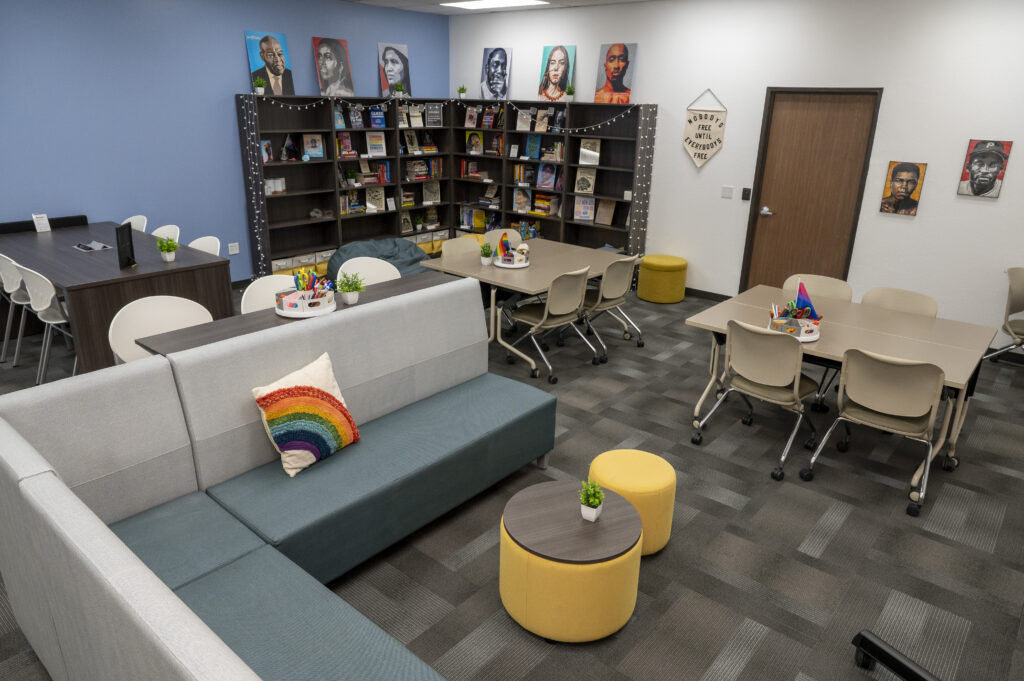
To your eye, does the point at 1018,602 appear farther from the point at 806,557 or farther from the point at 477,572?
the point at 477,572

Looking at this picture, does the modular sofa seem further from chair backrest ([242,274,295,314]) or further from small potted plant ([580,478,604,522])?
chair backrest ([242,274,295,314])

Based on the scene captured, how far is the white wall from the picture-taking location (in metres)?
5.53

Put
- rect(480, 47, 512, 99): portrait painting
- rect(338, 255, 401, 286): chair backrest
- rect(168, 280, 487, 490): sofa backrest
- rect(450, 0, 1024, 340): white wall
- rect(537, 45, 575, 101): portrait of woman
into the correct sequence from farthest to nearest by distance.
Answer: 1. rect(480, 47, 512, 99): portrait painting
2. rect(537, 45, 575, 101): portrait of woman
3. rect(450, 0, 1024, 340): white wall
4. rect(338, 255, 401, 286): chair backrest
5. rect(168, 280, 487, 490): sofa backrest

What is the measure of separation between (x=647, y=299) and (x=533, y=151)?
239 centimetres

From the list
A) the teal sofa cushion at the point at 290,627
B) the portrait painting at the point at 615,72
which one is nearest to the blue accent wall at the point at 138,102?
the portrait painting at the point at 615,72

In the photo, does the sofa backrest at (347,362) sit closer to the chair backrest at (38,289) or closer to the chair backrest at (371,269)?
the chair backrest at (371,269)

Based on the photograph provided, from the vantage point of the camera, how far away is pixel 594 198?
794cm

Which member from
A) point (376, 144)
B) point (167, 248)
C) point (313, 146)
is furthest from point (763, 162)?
point (167, 248)

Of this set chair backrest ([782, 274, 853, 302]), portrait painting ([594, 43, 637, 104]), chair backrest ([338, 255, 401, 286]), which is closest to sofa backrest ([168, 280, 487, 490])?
chair backrest ([338, 255, 401, 286])

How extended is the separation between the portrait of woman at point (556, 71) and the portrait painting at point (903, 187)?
366 centimetres

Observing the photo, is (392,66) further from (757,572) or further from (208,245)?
(757,572)

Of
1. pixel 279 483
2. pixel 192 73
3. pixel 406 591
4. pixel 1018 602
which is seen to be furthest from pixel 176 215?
pixel 1018 602

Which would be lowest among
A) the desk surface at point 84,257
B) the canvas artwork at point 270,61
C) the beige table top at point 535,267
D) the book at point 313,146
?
the beige table top at point 535,267

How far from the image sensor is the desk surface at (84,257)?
15.1 feet
